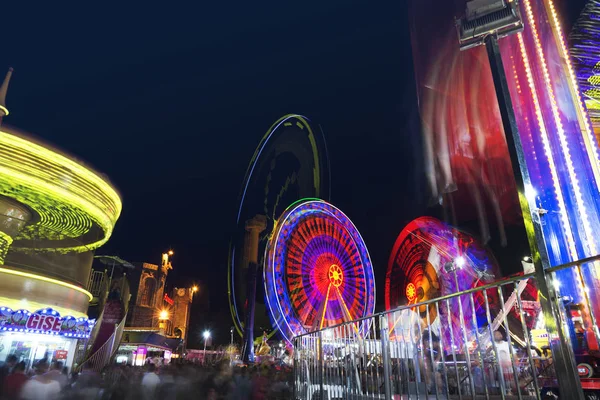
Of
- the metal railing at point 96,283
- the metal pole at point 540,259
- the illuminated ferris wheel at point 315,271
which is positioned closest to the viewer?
the metal pole at point 540,259

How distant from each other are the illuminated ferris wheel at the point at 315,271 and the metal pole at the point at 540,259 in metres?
16.9

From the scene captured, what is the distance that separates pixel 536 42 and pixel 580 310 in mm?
5820

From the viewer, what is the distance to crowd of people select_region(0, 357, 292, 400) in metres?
5.94

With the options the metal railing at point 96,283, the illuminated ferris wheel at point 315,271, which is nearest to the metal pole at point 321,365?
the illuminated ferris wheel at point 315,271

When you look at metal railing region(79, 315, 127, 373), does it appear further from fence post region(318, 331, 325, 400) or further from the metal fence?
fence post region(318, 331, 325, 400)

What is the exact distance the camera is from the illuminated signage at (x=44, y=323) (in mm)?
14398

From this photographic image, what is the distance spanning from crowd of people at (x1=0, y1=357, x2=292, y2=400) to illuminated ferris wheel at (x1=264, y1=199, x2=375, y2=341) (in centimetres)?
975

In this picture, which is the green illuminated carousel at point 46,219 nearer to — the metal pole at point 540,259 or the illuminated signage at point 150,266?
the metal pole at point 540,259

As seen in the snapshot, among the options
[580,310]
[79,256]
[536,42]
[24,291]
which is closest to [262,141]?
[79,256]

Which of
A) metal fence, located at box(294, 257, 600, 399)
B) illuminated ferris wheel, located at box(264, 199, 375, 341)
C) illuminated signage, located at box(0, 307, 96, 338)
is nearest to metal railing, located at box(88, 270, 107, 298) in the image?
illuminated signage, located at box(0, 307, 96, 338)

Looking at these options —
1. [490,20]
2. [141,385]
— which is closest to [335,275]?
[141,385]

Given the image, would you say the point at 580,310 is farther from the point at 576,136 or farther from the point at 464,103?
the point at 464,103

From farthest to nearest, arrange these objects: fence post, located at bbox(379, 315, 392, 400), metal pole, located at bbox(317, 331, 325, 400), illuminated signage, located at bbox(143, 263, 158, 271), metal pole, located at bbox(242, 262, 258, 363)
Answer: illuminated signage, located at bbox(143, 263, 158, 271) < metal pole, located at bbox(242, 262, 258, 363) < metal pole, located at bbox(317, 331, 325, 400) < fence post, located at bbox(379, 315, 392, 400)

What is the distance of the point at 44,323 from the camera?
15703mm
